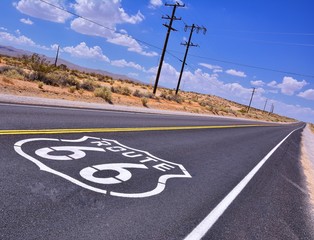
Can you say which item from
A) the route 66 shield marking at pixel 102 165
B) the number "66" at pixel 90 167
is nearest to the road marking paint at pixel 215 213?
the route 66 shield marking at pixel 102 165

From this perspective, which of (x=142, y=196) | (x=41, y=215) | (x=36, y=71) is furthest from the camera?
(x=36, y=71)

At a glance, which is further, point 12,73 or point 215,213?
point 12,73

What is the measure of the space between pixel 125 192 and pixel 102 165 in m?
1.22

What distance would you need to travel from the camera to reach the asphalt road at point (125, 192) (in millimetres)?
3963

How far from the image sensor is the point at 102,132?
10211 millimetres

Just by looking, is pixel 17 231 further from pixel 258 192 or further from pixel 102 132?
pixel 102 132

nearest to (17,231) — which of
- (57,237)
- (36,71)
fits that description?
(57,237)

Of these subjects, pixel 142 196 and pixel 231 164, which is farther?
pixel 231 164

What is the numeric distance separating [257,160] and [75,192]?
8.79 meters

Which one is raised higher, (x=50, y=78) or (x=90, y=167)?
(x=50, y=78)

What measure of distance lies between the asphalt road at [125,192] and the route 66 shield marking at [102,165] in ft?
0.06

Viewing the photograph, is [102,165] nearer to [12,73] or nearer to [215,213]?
[215,213]

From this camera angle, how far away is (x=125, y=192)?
5281 millimetres

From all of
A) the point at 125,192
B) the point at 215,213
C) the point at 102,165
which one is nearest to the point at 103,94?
the point at 102,165
